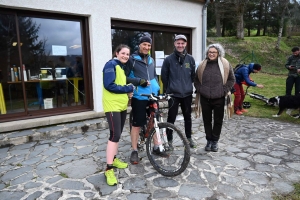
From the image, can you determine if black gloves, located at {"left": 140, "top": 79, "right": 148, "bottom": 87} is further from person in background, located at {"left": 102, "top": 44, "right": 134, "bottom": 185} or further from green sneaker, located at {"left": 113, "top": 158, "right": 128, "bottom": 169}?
green sneaker, located at {"left": 113, "top": 158, "right": 128, "bottom": 169}

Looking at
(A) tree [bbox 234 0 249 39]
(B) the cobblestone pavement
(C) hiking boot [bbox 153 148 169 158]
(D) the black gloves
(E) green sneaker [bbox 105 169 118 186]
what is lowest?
(B) the cobblestone pavement

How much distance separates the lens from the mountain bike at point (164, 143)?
9.84 feet

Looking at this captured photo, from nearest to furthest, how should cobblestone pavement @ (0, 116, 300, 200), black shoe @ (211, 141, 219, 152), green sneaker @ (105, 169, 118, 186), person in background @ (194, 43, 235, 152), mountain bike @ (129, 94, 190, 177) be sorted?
1. cobblestone pavement @ (0, 116, 300, 200)
2. green sneaker @ (105, 169, 118, 186)
3. mountain bike @ (129, 94, 190, 177)
4. person in background @ (194, 43, 235, 152)
5. black shoe @ (211, 141, 219, 152)

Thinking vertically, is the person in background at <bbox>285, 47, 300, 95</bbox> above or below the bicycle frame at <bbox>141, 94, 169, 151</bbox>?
above

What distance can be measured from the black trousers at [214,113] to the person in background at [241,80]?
108 inches

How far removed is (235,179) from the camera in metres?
2.99

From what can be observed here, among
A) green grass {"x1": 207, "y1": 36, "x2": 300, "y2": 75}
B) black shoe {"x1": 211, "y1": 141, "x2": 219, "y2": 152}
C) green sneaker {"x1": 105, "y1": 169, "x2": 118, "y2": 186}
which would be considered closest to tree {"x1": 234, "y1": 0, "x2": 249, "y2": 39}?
green grass {"x1": 207, "y1": 36, "x2": 300, "y2": 75}

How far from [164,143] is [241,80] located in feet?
13.2

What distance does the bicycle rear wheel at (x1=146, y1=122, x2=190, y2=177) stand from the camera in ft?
9.73

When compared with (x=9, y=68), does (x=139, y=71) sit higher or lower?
lower

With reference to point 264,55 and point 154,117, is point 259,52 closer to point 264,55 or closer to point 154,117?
point 264,55

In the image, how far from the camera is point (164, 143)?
10.6ft

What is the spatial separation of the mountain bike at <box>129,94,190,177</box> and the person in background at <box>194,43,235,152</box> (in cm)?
77

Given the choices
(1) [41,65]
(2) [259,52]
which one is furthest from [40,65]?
(2) [259,52]
